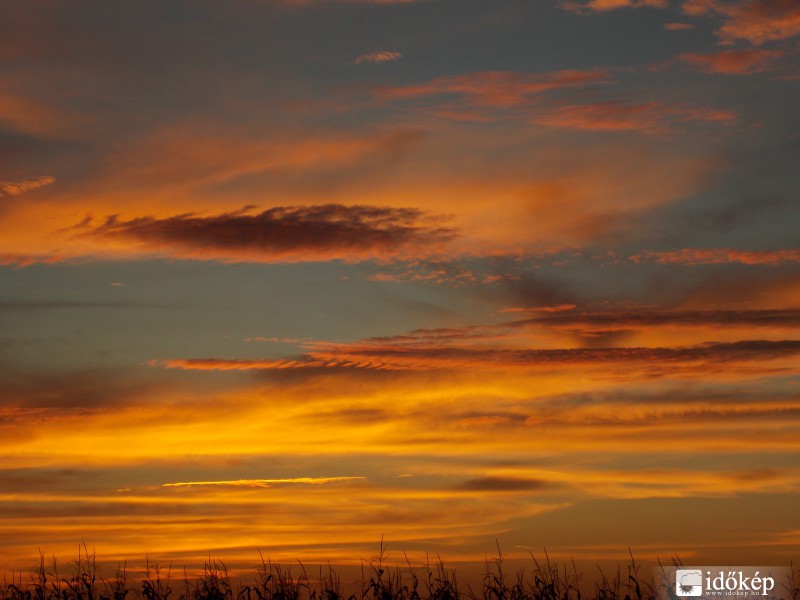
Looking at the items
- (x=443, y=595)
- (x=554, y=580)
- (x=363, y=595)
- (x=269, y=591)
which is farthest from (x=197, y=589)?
(x=554, y=580)

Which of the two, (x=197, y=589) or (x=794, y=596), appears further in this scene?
(x=197, y=589)

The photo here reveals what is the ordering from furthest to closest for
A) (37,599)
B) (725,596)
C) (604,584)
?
(37,599), (604,584), (725,596)

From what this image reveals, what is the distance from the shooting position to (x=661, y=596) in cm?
3631

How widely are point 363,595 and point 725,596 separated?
1098cm

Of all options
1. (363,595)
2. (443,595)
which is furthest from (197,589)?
(443,595)

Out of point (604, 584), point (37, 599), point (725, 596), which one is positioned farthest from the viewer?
point (37, 599)

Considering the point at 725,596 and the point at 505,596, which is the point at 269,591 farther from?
the point at 725,596

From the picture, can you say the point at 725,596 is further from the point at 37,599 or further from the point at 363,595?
the point at 37,599

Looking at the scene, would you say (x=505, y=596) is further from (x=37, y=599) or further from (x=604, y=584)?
(x=37, y=599)

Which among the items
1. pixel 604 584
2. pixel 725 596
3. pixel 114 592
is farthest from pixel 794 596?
pixel 114 592

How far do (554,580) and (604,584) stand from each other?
5.04 ft

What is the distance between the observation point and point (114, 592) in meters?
39.3

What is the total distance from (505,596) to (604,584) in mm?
3208

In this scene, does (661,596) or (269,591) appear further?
(269,591)
